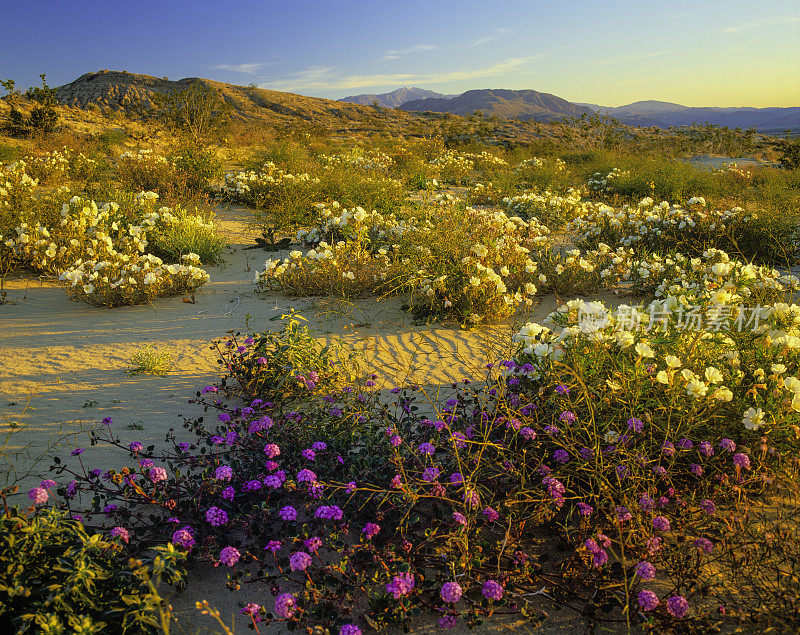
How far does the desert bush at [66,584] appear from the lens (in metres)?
1.73

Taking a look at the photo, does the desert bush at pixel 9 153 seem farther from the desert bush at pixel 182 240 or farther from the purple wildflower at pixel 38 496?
the purple wildflower at pixel 38 496

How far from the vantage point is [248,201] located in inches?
422

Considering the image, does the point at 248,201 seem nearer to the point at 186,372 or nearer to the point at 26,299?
the point at 26,299

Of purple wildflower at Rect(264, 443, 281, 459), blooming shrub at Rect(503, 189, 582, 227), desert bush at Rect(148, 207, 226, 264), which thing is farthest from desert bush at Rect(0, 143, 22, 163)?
purple wildflower at Rect(264, 443, 281, 459)

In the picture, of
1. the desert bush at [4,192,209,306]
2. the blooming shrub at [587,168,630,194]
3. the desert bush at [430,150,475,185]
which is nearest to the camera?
the desert bush at [4,192,209,306]

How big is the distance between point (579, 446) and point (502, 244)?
375cm

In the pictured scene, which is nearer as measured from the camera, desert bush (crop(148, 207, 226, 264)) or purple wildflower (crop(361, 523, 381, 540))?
purple wildflower (crop(361, 523, 381, 540))

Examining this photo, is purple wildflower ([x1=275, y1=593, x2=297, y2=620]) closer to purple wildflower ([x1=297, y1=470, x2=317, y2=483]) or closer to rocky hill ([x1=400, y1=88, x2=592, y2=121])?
purple wildflower ([x1=297, y1=470, x2=317, y2=483])

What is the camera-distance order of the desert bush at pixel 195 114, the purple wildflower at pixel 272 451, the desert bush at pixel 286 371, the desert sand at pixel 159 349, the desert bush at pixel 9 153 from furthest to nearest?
the desert bush at pixel 195 114 < the desert bush at pixel 9 153 < the desert bush at pixel 286 371 < the desert sand at pixel 159 349 < the purple wildflower at pixel 272 451

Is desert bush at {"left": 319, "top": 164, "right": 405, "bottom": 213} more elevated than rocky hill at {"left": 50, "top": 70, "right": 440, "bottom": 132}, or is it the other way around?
rocky hill at {"left": 50, "top": 70, "right": 440, "bottom": 132}

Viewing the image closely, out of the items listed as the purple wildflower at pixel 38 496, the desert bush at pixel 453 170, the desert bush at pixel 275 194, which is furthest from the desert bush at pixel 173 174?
the purple wildflower at pixel 38 496

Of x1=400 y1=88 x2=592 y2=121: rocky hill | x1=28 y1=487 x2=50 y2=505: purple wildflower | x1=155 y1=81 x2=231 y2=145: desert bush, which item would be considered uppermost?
x1=400 y1=88 x2=592 y2=121: rocky hill

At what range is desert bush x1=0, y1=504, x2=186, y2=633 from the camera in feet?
5.68

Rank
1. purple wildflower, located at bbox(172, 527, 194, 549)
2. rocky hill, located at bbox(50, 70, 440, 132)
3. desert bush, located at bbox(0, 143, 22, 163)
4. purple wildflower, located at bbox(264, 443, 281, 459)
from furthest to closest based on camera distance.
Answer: rocky hill, located at bbox(50, 70, 440, 132) → desert bush, located at bbox(0, 143, 22, 163) → purple wildflower, located at bbox(264, 443, 281, 459) → purple wildflower, located at bbox(172, 527, 194, 549)
